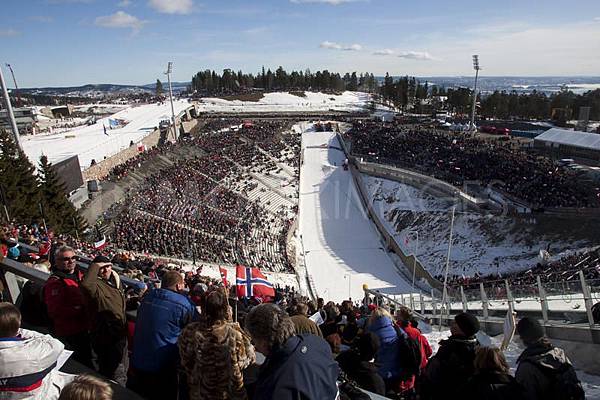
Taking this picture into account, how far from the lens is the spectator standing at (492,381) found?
8.93 feet

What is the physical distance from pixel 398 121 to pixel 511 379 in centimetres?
6523

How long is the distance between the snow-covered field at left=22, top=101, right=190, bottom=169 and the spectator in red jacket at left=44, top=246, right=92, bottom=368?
32.4 m

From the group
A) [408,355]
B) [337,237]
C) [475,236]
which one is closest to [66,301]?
[408,355]

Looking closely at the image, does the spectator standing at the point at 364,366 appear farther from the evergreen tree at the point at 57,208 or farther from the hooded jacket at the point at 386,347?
the evergreen tree at the point at 57,208

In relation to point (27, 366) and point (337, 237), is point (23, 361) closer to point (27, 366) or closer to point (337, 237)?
point (27, 366)

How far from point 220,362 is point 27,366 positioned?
1169mm

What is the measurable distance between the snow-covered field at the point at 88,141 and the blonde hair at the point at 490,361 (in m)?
35.2

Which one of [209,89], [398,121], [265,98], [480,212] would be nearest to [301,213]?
[480,212]

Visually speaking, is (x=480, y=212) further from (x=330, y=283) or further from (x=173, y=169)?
(x=173, y=169)

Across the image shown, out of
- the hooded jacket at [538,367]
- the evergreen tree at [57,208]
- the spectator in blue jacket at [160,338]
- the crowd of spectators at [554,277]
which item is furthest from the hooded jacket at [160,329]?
the evergreen tree at [57,208]

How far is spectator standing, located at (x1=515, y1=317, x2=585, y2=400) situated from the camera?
10.3 ft

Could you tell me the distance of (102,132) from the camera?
5372 centimetres

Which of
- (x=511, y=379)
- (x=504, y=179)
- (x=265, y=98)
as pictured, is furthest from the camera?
(x=265, y=98)

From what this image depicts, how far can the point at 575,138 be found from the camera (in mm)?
38750
